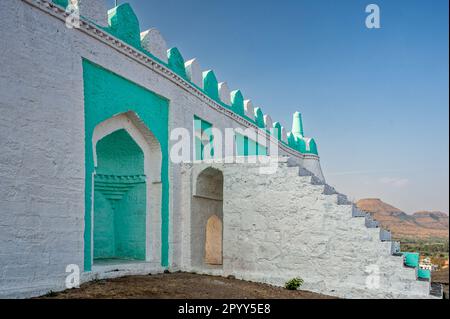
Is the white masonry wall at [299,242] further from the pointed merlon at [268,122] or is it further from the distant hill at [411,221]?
the distant hill at [411,221]

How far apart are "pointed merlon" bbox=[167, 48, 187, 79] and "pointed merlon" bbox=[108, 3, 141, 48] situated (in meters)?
1.30

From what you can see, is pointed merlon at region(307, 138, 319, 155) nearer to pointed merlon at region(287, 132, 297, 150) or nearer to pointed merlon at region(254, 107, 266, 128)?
pointed merlon at region(287, 132, 297, 150)

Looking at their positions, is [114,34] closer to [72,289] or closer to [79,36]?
[79,36]

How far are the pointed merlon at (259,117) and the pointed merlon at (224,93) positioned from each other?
267 centimetres

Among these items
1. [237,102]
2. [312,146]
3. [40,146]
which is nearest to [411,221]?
[312,146]

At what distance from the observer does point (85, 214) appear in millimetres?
7160

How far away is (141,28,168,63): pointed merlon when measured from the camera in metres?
9.18

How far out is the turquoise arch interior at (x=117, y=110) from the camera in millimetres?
7320

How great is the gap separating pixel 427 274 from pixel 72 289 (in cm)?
632

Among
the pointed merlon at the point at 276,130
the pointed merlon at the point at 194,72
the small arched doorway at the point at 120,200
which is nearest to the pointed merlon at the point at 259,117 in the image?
the pointed merlon at the point at 276,130

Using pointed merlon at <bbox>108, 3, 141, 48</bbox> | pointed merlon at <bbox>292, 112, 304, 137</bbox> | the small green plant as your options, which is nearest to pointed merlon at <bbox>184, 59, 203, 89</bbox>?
pointed merlon at <bbox>108, 3, 141, 48</bbox>

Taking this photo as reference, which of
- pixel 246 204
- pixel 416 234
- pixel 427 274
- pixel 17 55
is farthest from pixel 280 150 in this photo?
pixel 416 234

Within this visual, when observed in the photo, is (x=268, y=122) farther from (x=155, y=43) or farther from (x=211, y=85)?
(x=155, y=43)

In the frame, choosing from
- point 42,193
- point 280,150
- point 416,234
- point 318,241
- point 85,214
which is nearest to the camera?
point 42,193
